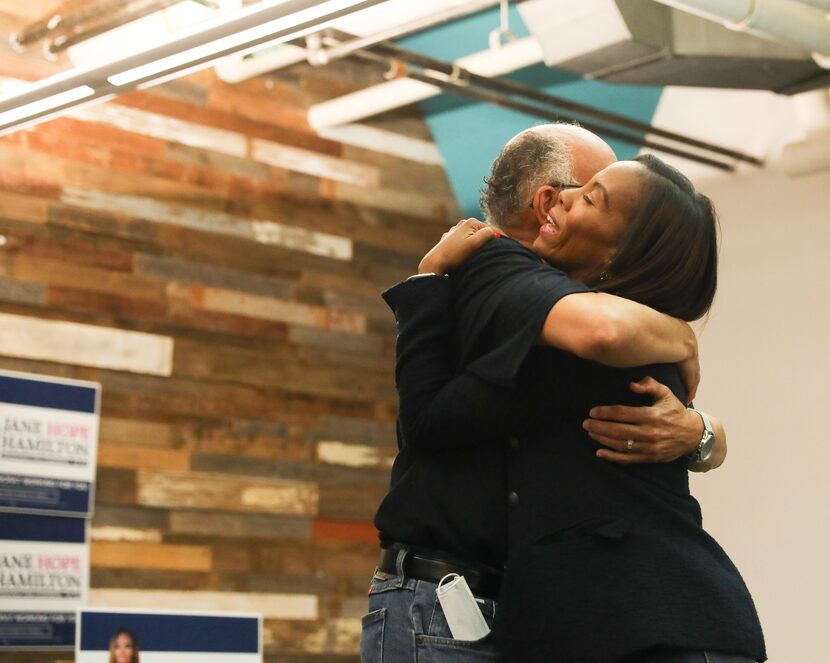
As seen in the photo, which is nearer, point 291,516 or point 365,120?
point 291,516

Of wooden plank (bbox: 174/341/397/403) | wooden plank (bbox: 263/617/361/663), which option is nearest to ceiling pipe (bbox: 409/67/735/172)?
wooden plank (bbox: 174/341/397/403)

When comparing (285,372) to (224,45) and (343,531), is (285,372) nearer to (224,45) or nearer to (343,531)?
(343,531)

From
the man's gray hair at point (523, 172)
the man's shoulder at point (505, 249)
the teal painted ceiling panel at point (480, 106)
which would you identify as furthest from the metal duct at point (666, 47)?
the man's shoulder at point (505, 249)

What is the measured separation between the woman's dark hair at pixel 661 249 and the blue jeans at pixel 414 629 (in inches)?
18.5

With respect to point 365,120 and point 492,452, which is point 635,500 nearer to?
point 492,452

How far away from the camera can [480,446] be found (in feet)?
5.84

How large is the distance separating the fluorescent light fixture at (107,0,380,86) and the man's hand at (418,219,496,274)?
1.22 metres

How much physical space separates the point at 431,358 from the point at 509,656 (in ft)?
1.35

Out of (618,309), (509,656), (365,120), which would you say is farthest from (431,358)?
(365,120)

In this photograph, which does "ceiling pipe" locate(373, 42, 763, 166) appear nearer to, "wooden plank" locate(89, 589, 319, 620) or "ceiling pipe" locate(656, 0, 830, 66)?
"ceiling pipe" locate(656, 0, 830, 66)

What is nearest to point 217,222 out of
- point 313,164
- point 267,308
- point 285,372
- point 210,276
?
point 210,276

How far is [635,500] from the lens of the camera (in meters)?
1.71

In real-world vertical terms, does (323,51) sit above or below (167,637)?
above

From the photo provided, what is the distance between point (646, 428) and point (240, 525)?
4.44 meters
